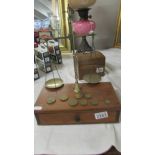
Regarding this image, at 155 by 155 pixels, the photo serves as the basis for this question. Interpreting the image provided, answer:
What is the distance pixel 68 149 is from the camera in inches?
21.7

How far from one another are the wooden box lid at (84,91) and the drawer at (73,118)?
0.02 metres

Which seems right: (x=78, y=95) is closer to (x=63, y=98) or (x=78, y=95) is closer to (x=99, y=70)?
(x=63, y=98)

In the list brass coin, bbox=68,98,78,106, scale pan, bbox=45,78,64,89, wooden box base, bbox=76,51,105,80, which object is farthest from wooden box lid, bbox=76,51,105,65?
brass coin, bbox=68,98,78,106

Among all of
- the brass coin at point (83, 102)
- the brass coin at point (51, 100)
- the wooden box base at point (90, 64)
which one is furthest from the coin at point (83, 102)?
the wooden box base at point (90, 64)

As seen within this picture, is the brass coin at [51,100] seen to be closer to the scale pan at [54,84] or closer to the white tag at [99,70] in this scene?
the scale pan at [54,84]

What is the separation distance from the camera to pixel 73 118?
645 mm

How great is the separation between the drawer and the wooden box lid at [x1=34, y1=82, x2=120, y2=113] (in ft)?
0.07

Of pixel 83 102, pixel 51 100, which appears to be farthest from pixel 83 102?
pixel 51 100

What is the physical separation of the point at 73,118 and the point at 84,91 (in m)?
0.13

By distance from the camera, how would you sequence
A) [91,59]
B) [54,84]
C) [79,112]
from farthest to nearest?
[91,59]
[54,84]
[79,112]

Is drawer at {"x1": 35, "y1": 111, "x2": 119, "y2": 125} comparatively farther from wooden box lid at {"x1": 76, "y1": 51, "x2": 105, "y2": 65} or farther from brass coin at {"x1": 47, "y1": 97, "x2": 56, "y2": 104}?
wooden box lid at {"x1": 76, "y1": 51, "x2": 105, "y2": 65}

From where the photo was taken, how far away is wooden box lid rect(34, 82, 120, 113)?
0.62 meters
